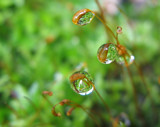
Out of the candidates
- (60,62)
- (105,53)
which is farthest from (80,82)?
(60,62)

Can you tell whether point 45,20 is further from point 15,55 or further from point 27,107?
point 27,107

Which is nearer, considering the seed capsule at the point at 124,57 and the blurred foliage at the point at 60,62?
the seed capsule at the point at 124,57

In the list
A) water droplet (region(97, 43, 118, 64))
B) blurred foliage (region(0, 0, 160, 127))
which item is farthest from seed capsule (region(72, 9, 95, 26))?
blurred foliage (region(0, 0, 160, 127))

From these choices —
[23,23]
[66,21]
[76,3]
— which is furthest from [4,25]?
[76,3]

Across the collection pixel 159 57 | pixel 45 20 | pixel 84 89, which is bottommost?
pixel 159 57

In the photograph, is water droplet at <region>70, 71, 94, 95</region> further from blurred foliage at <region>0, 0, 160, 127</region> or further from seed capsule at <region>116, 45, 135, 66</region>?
blurred foliage at <region>0, 0, 160, 127</region>

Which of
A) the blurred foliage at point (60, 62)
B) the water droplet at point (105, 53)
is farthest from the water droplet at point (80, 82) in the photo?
the blurred foliage at point (60, 62)

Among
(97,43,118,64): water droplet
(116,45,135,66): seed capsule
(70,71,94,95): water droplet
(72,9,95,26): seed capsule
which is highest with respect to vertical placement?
(72,9,95,26): seed capsule

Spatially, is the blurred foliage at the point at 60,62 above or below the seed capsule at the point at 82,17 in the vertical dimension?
below

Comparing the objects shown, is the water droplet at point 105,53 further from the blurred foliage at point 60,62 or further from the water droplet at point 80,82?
the blurred foliage at point 60,62
